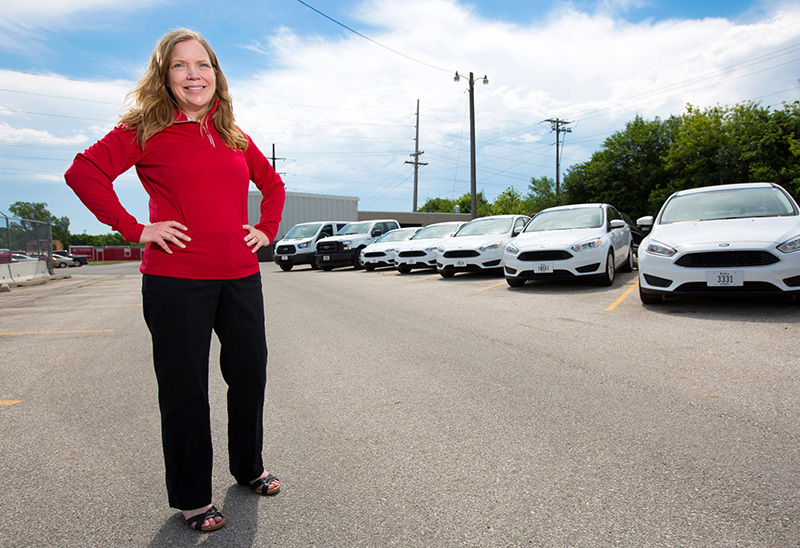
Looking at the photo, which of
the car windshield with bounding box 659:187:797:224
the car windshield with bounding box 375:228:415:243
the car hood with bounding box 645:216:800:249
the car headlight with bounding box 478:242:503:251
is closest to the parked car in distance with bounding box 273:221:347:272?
the car windshield with bounding box 375:228:415:243

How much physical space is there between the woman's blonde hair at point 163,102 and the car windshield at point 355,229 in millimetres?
18583

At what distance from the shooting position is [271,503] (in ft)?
7.93

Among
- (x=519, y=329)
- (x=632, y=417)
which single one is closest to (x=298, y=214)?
(x=519, y=329)

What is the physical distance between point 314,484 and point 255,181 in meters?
1.45

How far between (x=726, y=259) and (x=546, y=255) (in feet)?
11.5

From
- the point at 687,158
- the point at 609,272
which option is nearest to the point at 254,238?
the point at 609,272

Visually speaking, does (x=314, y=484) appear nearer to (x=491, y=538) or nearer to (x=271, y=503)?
(x=271, y=503)

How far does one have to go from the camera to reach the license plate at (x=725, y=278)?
6.41m

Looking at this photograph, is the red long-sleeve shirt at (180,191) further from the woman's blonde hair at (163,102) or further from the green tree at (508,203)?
the green tree at (508,203)

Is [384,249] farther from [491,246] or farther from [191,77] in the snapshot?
[191,77]

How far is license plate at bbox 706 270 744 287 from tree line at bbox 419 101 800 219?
34.3 m

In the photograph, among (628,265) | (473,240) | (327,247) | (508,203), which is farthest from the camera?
(508,203)

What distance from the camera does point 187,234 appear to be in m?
2.14

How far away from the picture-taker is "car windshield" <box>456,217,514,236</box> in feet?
44.9
